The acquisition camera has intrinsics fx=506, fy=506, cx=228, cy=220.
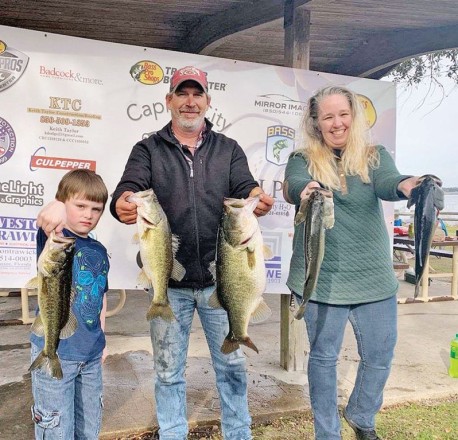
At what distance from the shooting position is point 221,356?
3020 mm

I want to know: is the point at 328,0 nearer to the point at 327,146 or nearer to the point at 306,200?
the point at 327,146

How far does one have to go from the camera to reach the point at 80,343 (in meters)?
2.64

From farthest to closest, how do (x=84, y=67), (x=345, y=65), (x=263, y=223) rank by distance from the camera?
(x=345, y=65)
(x=263, y=223)
(x=84, y=67)

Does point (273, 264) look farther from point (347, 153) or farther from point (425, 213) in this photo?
point (425, 213)

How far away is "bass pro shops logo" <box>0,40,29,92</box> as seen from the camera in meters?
Result: 3.94

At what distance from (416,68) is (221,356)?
777cm

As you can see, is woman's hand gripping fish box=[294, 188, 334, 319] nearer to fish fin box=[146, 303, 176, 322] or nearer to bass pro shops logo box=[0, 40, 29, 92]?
fish fin box=[146, 303, 176, 322]

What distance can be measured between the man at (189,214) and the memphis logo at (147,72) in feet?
4.60

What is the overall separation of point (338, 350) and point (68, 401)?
5.01 feet

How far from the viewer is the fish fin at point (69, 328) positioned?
2475mm

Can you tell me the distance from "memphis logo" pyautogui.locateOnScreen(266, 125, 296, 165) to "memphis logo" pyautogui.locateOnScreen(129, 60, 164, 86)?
108 centimetres

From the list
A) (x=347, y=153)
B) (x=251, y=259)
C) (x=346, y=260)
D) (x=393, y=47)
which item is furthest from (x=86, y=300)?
(x=393, y=47)

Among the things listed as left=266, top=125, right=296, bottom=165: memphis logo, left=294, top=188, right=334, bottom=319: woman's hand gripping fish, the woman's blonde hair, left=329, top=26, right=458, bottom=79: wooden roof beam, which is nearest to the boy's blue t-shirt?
left=294, top=188, right=334, bottom=319: woman's hand gripping fish

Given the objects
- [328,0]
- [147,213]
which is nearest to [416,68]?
[328,0]
